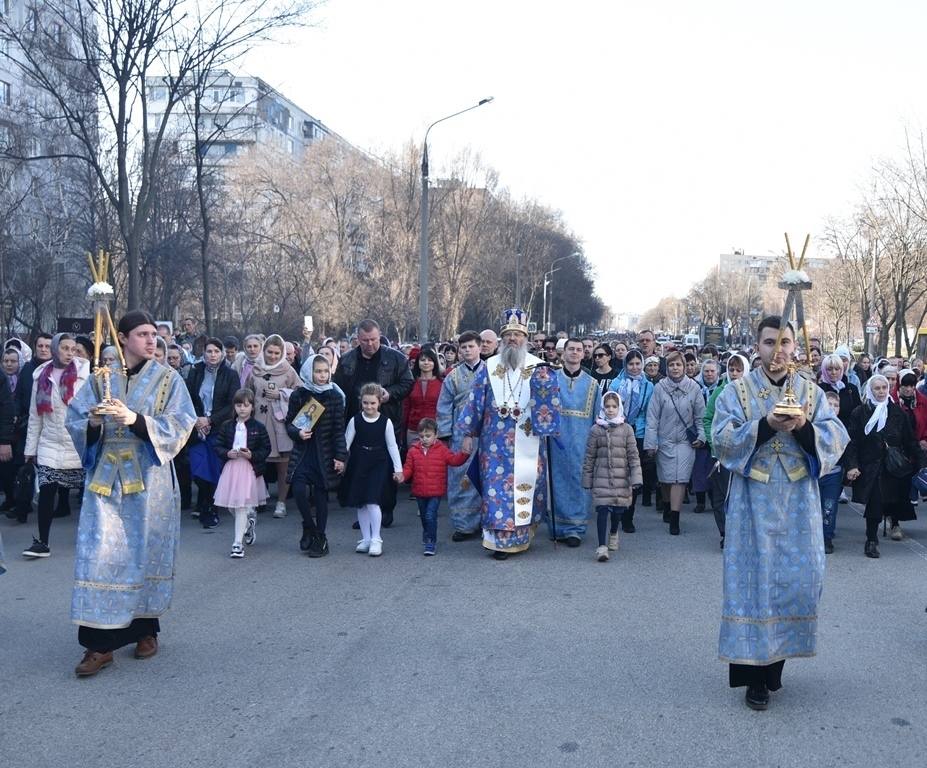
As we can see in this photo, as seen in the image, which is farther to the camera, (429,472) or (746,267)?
(746,267)

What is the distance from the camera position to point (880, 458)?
389 inches

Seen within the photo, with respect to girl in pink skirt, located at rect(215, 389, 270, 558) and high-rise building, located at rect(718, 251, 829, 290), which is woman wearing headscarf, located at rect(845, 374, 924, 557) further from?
high-rise building, located at rect(718, 251, 829, 290)

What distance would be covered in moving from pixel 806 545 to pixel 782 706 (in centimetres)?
84

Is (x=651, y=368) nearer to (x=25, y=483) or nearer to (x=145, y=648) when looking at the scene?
(x=25, y=483)

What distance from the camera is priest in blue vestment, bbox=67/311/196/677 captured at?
5922mm

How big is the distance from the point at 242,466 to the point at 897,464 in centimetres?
602

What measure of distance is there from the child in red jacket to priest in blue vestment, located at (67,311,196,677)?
11.3 ft

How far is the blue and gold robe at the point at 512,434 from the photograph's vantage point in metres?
9.39

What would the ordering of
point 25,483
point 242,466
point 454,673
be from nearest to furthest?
point 454,673 → point 242,466 → point 25,483

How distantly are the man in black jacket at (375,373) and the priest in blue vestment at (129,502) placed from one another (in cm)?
480

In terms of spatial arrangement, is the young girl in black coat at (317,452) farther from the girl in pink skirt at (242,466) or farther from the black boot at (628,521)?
the black boot at (628,521)

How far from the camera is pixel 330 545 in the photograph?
9875 mm

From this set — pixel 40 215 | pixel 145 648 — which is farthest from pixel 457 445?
pixel 40 215

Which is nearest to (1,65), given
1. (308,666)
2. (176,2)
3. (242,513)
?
(176,2)
